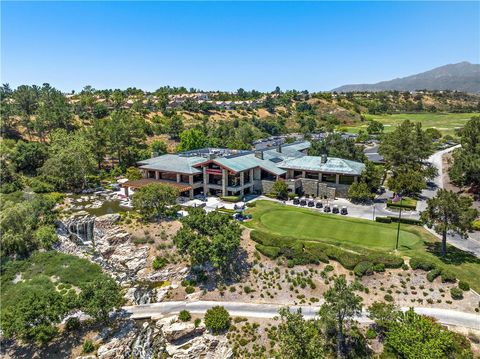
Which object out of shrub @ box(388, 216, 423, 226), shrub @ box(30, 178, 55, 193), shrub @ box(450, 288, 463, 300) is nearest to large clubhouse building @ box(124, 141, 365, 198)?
shrub @ box(388, 216, 423, 226)

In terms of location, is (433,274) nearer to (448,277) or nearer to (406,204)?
(448,277)

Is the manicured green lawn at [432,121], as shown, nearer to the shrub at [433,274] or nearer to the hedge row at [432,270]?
the hedge row at [432,270]

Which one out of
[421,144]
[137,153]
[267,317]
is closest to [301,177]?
[421,144]

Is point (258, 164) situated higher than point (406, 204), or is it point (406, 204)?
point (258, 164)

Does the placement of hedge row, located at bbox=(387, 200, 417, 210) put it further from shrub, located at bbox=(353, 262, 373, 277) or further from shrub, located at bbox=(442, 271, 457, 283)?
shrub, located at bbox=(353, 262, 373, 277)

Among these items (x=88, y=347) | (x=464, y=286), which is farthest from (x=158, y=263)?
(x=464, y=286)

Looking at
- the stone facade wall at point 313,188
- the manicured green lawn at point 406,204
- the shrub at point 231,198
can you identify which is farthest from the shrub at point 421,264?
the shrub at point 231,198
